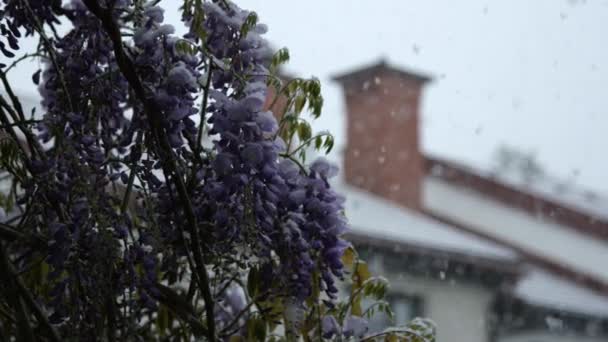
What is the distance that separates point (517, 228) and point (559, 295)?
314cm

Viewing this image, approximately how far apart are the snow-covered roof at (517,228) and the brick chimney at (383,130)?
2584mm

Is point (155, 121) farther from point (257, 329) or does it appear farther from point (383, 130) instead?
point (383, 130)

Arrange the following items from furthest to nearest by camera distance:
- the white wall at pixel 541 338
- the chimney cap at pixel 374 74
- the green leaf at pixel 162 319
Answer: the chimney cap at pixel 374 74, the white wall at pixel 541 338, the green leaf at pixel 162 319

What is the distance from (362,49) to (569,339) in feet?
36.2

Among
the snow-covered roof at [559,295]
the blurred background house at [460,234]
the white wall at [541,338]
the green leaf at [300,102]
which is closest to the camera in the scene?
the green leaf at [300,102]

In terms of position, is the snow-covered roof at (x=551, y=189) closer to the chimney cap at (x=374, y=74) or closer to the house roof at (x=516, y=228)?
the house roof at (x=516, y=228)

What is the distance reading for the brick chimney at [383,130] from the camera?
11734mm

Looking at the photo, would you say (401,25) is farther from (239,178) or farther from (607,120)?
(239,178)

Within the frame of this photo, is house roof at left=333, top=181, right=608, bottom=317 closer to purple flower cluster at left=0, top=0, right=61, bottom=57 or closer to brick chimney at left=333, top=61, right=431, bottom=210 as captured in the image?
brick chimney at left=333, top=61, right=431, bottom=210

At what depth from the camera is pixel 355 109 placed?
1184 centimetres

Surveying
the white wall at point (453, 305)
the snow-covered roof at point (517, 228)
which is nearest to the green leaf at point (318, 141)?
the white wall at point (453, 305)

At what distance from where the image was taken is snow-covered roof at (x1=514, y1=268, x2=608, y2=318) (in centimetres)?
1093

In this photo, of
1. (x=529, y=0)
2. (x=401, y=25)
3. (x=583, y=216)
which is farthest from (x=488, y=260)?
(x=529, y=0)

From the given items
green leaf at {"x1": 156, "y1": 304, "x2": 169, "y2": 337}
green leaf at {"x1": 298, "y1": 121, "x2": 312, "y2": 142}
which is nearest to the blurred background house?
green leaf at {"x1": 156, "y1": 304, "x2": 169, "y2": 337}
